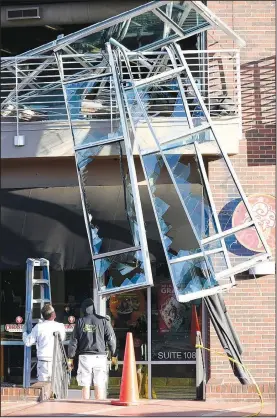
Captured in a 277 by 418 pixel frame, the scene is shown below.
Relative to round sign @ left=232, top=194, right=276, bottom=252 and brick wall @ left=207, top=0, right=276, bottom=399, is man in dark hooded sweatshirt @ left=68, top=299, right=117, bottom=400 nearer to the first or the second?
brick wall @ left=207, top=0, right=276, bottom=399

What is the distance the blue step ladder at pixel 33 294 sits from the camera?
677 inches

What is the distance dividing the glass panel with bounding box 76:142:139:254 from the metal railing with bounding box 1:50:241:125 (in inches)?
32.2

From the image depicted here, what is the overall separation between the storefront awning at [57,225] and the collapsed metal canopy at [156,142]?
0.27 meters

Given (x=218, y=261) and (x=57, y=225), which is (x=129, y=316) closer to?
(x=57, y=225)

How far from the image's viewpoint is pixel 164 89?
60.3 ft

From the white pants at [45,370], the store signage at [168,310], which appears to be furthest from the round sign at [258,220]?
the white pants at [45,370]

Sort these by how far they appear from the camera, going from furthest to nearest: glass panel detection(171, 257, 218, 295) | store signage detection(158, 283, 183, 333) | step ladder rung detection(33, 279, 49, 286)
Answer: store signage detection(158, 283, 183, 333)
step ladder rung detection(33, 279, 49, 286)
glass panel detection(171, 257, 218, 295)

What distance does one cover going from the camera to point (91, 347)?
15172 mm

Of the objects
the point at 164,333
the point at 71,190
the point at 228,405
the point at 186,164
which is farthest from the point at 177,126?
the point at 228,405

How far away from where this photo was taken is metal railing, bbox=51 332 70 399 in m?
15.3

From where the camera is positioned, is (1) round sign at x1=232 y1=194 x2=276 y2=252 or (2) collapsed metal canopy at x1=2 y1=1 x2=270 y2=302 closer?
(2) collapsed metal canopy at x1=2 y1=1 x2=270 y2=302

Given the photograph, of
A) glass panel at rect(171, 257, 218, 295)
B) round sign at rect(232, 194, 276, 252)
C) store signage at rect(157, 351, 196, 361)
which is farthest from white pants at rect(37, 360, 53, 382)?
round sign at rect(232, 194, 276, 252)

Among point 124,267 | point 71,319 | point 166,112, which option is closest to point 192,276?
point 124,267

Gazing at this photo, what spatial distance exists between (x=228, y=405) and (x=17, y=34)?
9.40m
